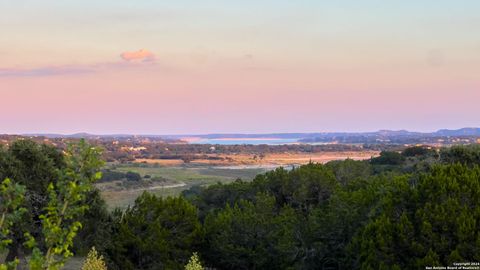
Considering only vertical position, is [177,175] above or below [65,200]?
below

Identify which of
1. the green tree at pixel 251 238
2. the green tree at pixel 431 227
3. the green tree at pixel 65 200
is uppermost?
the green tree at pixel 65 200

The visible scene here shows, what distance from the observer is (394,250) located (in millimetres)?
19609

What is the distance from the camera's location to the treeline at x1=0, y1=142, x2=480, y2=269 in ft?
62.5

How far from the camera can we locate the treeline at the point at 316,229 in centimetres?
1906

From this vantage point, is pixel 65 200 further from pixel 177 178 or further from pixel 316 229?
pixel 177 178

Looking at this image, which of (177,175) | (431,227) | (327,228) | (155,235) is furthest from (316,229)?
(177,175)

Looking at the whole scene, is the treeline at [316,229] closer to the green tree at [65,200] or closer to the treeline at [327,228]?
the treeline at [327,228]

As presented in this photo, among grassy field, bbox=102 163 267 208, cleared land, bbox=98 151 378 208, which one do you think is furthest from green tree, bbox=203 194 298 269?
grassy field, bbox=102 163 267 208

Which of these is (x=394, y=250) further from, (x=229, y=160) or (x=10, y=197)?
(x=229, y=160)

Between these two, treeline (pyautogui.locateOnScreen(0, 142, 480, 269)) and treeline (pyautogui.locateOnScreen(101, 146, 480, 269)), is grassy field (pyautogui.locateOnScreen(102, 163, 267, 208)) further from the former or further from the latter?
treeline (pyautogui.locateOnScreen(0, 142, 480, 269))

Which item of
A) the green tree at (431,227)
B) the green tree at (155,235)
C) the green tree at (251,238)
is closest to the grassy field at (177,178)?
the green tree at (155,235)

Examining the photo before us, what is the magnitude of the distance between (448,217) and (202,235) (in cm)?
1351

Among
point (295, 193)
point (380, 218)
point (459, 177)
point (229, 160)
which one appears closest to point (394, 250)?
point (380, 218)

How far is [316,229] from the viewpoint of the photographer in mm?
25297
